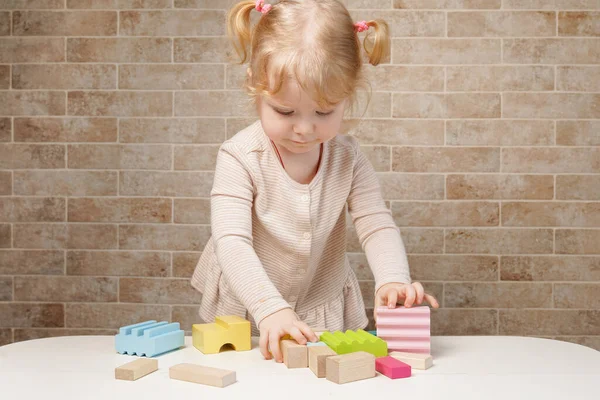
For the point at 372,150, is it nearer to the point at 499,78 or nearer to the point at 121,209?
the point at 499,78

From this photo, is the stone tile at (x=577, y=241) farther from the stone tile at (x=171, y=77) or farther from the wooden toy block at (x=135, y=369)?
the wooden toy block at (x=135, y=369)

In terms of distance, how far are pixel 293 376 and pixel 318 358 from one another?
0.14 feet

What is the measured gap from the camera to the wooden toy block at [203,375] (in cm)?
92

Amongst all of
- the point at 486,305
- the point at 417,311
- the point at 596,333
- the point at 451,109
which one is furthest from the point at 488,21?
the point at 417,311

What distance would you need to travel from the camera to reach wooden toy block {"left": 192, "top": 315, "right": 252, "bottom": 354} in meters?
1.11

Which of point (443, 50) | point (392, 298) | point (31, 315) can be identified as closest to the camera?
point (392, 298)

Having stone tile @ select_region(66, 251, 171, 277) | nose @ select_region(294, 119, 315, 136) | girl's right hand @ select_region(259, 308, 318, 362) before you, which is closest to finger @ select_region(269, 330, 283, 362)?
girl's right hand @ select_region(259, 308, 318, 362)

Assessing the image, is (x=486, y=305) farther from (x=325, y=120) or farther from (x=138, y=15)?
(x=138, y=15)

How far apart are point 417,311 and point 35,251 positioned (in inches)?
71.3

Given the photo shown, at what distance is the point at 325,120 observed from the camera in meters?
1.29

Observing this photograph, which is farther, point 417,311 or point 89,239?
point 89,239

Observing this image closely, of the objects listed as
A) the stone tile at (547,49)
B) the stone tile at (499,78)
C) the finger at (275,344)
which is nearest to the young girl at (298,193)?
the finger at (275,344)

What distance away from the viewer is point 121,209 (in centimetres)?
249

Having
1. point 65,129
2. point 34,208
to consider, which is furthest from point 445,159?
point 34,208
